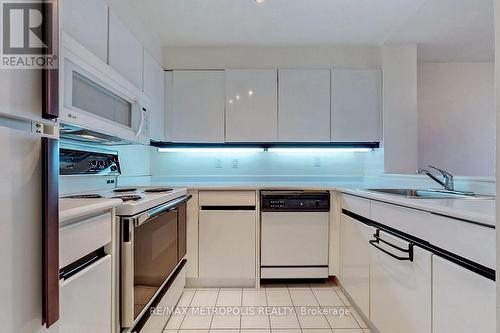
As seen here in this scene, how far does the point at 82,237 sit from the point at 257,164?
2099mm

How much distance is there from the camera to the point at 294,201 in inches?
90.1

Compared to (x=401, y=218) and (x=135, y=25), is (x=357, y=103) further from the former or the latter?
(x=135, y=25)

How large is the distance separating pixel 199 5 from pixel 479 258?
7.10 feet

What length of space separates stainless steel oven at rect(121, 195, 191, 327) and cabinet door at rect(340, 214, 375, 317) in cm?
121

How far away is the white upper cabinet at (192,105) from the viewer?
264 cm

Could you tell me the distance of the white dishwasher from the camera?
7.50 feet

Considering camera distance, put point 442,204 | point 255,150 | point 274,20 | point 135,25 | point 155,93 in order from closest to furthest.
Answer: point 442,204, point 135,25, point 274,20, point 155,93, point 255,150

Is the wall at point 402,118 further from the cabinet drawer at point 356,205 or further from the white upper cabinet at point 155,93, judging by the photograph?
the white upper cabinet at point 155,93

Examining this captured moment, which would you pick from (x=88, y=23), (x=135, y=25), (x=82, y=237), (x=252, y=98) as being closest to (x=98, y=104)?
(x=88, y=23)

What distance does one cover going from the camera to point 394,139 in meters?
2.51

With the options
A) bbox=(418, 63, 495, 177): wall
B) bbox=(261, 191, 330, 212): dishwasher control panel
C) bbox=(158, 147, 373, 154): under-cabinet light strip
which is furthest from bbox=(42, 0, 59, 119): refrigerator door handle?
bbox=(418, 63, 495, 177): wall

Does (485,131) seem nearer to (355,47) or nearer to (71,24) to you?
(355,47)

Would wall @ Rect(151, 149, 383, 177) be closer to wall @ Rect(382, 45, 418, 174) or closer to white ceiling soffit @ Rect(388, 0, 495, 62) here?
wall @ Rect(382, 45, 418, 174)

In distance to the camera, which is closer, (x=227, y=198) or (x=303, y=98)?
(x=227, y=198)
